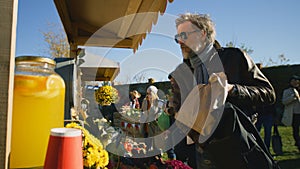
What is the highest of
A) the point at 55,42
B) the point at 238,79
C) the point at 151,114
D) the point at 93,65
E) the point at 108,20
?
the point at 55,42

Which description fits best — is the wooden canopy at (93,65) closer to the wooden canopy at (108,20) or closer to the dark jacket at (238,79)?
the wooden canopy at (108,20)

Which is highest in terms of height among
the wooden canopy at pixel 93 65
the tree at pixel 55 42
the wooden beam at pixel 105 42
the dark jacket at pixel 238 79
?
the tree at pixel 55 42

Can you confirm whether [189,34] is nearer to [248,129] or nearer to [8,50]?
[248,129]

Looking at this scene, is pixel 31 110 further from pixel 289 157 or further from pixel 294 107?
pixel 294 107

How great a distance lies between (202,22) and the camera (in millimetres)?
1111

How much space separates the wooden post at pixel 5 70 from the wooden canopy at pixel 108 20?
4.40ft

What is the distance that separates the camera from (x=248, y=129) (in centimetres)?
105

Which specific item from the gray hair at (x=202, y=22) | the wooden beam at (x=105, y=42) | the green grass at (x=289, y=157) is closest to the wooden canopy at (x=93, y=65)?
the wooden beam at (x=105, y=42)

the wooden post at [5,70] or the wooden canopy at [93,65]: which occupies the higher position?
the wooden canopy at [93,65]

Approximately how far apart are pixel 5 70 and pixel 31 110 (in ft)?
0.27

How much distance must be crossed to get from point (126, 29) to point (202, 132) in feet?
6.85

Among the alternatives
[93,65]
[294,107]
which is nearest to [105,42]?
[93,65]

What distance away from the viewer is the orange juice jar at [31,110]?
397 mm

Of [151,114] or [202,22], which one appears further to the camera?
[151,114]
